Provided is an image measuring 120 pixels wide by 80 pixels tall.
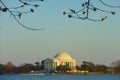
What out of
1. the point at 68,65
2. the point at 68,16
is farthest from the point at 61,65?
the point at 68,16

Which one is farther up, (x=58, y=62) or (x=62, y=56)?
(x=62, y=56)

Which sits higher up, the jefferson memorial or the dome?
the dome

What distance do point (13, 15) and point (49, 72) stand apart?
476 feet

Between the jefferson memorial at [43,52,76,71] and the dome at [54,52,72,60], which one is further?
the dome at [54,52,72,60]

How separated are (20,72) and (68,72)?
16372 mm

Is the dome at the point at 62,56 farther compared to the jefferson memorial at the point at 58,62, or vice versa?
the dome at the point at 62,56

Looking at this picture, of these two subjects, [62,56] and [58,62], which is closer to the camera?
[58,62]

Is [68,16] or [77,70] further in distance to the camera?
[77,70]

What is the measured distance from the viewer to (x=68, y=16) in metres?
4.14

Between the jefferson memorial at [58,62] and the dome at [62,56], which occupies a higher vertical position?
the dome at [62,56]

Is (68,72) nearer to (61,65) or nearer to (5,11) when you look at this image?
(61,65)

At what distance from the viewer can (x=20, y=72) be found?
145m

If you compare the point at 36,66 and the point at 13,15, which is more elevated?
the point at 36,66

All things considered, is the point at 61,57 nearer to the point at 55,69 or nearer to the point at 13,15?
the point at 55,69
